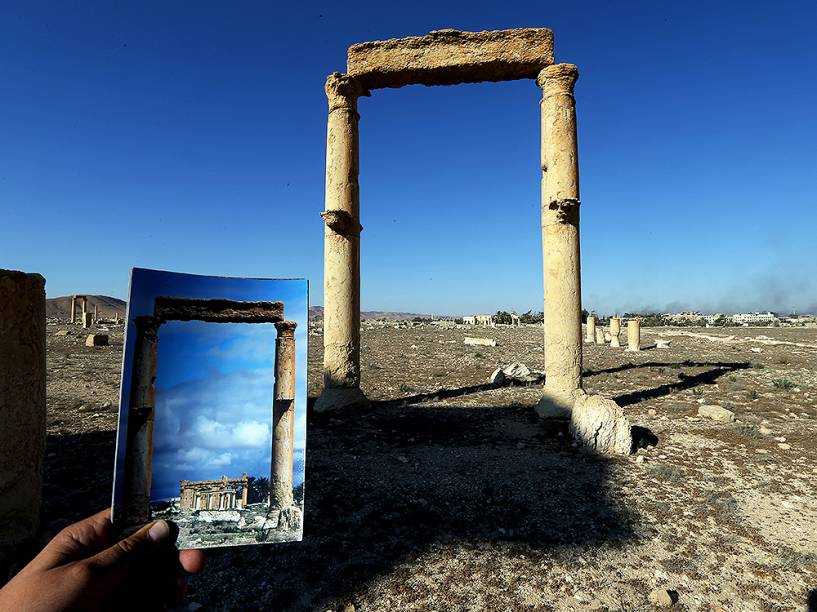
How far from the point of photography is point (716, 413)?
26.1ft

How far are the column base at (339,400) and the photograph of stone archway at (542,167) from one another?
20mm

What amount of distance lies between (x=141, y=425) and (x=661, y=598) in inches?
138

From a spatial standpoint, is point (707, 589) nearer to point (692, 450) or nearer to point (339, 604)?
point (339, 604)

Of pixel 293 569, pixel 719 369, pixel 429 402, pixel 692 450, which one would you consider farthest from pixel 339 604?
pixel 719 369

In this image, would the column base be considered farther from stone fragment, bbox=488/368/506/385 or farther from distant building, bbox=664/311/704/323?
distant building, bbox=664/311/704/323

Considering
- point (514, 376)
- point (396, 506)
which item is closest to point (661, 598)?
point (396, 506)

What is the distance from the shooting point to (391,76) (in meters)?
9.62

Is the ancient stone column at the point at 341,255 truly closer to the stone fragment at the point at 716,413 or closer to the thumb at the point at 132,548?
the stone fragment at the point at 716,413

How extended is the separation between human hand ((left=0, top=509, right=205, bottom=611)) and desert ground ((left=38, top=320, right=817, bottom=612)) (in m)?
1.86

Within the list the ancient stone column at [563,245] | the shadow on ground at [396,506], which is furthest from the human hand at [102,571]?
the ancient stone column at [563,245]

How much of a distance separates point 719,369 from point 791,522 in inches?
438

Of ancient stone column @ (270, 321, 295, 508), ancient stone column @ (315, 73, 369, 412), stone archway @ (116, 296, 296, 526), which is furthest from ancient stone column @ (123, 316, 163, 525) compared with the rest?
ancient stone column @ (315, 73, 369, 412)

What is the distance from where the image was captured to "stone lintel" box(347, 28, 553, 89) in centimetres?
903

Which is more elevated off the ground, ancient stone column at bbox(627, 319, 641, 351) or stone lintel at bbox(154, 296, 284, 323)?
stone lintel at bbox(154, 296, 284, 323)
